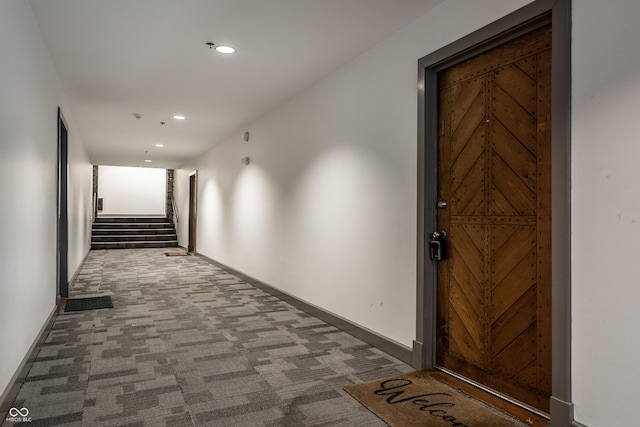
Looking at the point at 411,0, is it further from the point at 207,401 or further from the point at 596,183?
the point at 207,401

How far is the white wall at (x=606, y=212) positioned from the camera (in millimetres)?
1810

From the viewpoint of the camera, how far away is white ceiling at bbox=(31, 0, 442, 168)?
119 inches

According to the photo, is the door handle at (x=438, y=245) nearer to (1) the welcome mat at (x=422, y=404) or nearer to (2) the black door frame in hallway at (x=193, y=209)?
(1) the welcome mat at (x=422, y=404)

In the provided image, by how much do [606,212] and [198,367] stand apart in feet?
8.72

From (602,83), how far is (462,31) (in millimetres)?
1079

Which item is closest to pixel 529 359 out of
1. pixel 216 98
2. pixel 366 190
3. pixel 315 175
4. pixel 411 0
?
pixel 366 190

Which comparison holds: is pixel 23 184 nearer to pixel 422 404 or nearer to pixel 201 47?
pixel 201 47

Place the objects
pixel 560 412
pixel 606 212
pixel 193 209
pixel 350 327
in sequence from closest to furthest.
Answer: pixel 606 212 < pixel 560 412 < pixel 350 327 < pixel 193 209

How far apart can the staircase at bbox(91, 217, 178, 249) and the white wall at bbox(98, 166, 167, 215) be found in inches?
74.1

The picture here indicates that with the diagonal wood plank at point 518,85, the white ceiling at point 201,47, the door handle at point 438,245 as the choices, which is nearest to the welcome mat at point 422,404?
the door handle at point 438,245

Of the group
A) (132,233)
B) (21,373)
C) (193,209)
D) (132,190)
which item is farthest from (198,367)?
(132,190)

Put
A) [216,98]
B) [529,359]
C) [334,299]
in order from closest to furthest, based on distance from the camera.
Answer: [529,359] < [334,299] < [216,98]

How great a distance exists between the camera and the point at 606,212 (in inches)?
75.0

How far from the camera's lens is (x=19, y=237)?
8.79 feet
